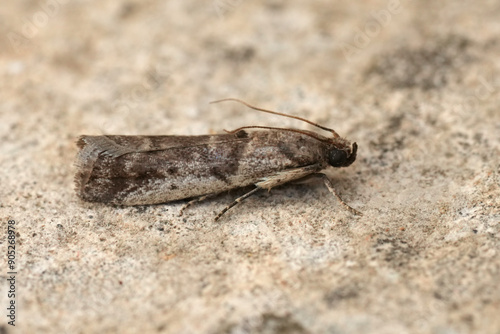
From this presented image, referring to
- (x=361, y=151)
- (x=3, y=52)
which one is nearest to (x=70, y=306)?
(x=361, y=151)

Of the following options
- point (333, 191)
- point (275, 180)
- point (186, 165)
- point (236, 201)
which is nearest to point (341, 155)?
point (333, 191)

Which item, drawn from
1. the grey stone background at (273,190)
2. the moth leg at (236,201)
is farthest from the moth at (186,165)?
the grey stone background at (273,190)

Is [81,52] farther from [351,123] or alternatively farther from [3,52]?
[351,123]

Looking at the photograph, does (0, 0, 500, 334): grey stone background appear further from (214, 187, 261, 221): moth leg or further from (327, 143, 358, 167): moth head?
(327, 143, 358, 167): moth head

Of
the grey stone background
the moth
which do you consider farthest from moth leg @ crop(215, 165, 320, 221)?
the grey stone background

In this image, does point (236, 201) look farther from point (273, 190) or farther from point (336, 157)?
point (336, 157)

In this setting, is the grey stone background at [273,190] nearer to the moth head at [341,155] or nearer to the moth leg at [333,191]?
the moth leg at [333,191]

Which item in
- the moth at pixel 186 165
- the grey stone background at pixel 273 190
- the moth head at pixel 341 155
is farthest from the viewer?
the moth head at pixel 341 155
